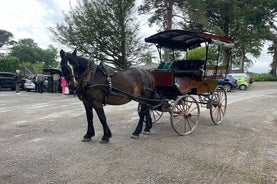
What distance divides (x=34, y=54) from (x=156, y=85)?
66099mm

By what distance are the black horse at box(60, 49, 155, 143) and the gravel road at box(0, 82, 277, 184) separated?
2.31ft

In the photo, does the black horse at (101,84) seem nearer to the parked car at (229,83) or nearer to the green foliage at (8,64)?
the parked car at (229,83)

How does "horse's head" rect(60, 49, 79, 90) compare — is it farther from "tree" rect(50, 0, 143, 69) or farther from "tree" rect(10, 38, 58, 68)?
"tree" rect(10, 38, 58, 68)

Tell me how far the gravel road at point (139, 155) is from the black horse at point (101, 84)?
27.7 inches

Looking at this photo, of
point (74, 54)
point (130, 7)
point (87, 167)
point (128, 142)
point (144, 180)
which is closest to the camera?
point (144, 180)

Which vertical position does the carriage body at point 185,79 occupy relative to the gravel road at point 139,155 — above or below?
above

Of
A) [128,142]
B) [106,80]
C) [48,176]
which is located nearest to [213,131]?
[128,142]

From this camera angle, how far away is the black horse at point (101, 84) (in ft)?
19.1

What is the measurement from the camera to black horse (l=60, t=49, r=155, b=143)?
19.1 feet

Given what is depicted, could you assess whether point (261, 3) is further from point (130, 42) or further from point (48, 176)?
point (48, 176)

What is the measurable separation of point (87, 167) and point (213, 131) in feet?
13.3

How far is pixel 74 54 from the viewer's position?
5.92 metres

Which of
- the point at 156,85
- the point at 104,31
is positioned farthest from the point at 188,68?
the point at 104,31

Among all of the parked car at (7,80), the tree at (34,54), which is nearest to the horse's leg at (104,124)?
the parked car at (7,80)
